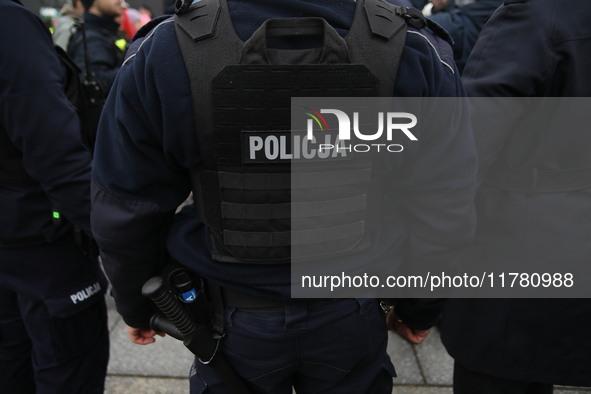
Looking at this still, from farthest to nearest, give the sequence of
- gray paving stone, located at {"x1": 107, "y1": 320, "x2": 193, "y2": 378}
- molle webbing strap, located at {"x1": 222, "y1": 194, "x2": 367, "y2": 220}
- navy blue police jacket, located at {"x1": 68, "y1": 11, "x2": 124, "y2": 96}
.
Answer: navy blue police jacket, located at {"x1": 68, "y1": 11, "x2": 124, "y2": 96}
gray paving stone, located at {"x1": 107, "y1": 320, "x2": 193, "y2": 378}
molle webbing strap, located at {"x1": 222, "y1": 194, "x2": 367, "y2": 220}

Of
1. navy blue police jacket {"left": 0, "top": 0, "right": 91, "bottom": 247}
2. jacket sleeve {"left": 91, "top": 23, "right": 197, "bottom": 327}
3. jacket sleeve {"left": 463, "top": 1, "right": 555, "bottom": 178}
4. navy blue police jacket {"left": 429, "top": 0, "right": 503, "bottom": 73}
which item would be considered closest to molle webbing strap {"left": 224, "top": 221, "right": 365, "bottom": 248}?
jacket sleeve {"left": 91, "top": 23, "right": 197, "bottom": 327}

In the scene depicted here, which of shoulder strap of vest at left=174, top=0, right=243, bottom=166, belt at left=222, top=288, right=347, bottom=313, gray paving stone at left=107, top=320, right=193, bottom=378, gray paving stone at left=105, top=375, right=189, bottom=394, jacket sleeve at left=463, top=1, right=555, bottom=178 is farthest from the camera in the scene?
gray paving stone at left=107, top=320, right=193, bottom=378

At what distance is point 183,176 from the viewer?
131 cm

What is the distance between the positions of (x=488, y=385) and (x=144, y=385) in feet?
6.21

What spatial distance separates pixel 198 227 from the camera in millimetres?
1410

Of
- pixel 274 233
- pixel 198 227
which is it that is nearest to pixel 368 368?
pixel 274 233

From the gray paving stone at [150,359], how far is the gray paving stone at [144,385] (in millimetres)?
39

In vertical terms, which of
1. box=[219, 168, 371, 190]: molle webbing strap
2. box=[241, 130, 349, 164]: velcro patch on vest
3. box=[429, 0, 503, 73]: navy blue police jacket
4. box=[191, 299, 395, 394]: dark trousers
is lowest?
box=[191, 299, 395, 394]: dark trousers

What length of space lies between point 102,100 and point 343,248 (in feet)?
5.64

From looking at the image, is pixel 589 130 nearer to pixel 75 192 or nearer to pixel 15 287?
pixel 75 192

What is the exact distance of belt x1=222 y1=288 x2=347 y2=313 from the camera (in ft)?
4.31

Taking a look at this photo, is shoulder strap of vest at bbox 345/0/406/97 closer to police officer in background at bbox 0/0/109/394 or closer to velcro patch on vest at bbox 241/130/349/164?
velcro patch on vest at bbox 241/130/349/164

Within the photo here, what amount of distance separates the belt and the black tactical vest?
0.56 feet

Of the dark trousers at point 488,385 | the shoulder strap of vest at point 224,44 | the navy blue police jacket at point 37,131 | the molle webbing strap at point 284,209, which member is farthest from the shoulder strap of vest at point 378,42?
the dark trousers at point 488,385
